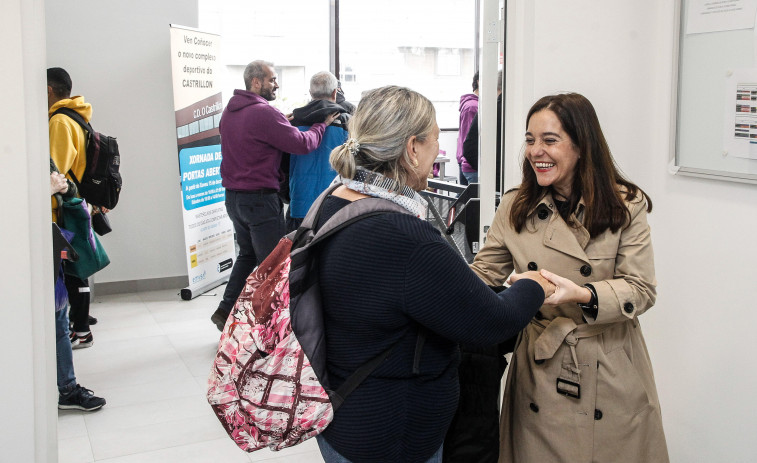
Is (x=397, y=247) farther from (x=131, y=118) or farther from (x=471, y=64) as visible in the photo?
(x=471, y=64)

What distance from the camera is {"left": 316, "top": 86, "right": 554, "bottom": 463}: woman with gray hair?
147 centimetres

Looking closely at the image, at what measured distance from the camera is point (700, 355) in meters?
2.48

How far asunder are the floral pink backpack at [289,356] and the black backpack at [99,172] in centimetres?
340

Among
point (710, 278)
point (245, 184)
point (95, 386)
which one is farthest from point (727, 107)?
point (95, 386)

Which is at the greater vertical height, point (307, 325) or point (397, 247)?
point (397, 247)

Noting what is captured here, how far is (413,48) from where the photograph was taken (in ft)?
33.3

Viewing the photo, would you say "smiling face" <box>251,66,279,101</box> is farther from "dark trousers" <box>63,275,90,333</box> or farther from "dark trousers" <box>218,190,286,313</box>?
"dark trousers" <box>63,275,90,333</box>

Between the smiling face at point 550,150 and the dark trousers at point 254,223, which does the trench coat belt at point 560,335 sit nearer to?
the smiling face at point 550,150

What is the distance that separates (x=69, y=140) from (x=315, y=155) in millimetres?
1512

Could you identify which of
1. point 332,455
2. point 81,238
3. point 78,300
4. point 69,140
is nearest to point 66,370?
point 81,238

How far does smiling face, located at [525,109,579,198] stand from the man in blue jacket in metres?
3.02

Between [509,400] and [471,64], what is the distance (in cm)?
907

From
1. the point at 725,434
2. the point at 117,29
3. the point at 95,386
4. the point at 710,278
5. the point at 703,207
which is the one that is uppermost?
the point at 117,29

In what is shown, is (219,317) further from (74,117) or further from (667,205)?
(667,205)
